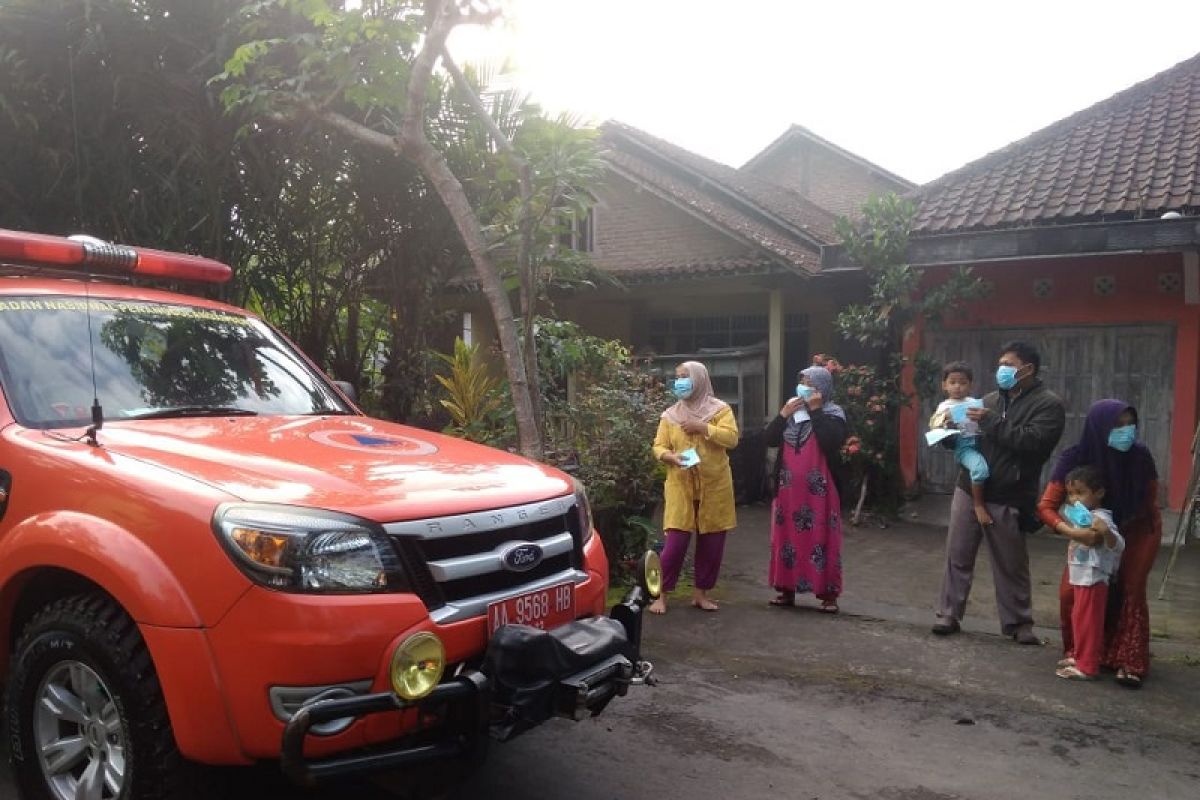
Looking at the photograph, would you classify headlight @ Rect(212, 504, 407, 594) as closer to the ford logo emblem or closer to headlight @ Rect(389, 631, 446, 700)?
headlight @ Rect(389, 631, 446, 700)

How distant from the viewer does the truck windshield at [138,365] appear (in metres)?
3.25

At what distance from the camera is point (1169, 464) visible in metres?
8.87

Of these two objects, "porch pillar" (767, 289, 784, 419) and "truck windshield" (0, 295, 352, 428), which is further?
"porch pillar" (767, 289, 784, 419)

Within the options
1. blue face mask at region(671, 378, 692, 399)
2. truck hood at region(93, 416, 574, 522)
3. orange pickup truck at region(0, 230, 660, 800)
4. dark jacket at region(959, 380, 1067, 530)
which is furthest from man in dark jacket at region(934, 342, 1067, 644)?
truck hood at region(93, 416, 574, 522)

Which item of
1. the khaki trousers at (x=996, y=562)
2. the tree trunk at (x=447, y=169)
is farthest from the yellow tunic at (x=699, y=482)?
the khaki trousers at (x=996, y=562)

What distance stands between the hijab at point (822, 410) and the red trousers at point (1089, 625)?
5.78 ft

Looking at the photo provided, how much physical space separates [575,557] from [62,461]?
5.60ft

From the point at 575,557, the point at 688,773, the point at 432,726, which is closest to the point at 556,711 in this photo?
the point at 432,726

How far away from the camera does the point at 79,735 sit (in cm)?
282

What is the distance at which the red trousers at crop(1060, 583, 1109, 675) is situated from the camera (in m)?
4.59

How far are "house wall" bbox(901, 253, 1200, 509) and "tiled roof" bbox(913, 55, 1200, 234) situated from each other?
2.02ft

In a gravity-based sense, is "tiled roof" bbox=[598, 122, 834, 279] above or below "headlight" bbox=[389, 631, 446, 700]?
above

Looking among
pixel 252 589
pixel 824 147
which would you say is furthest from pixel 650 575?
pixel 824 147

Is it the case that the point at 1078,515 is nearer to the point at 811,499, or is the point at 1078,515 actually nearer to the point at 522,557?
the point at 811,499
